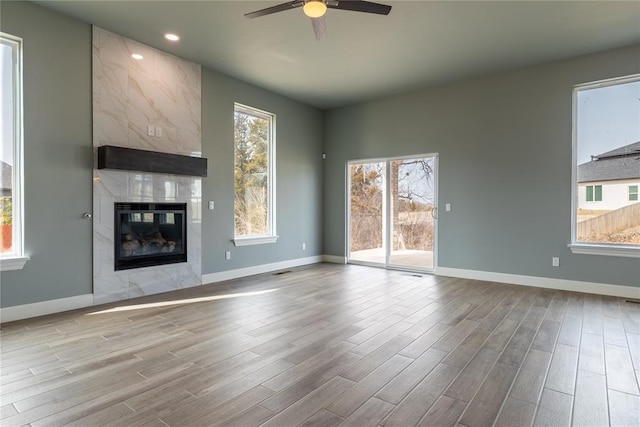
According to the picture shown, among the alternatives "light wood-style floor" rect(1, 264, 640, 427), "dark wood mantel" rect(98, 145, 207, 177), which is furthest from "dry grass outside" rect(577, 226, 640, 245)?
"dark wood mantel" rect(98, 145, 207, 177)

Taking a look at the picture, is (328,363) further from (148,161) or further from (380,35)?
(380,35)

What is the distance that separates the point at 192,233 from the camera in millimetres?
4910

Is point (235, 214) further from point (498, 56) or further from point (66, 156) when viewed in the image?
point (498, 56)

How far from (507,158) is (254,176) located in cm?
415

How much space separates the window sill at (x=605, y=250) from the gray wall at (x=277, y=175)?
448cm

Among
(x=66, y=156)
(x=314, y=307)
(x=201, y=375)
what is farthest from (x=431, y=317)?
(x=66, y=156)

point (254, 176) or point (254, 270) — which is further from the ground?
point (254, 176)

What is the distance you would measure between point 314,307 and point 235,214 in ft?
7.98

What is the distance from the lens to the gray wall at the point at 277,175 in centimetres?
516

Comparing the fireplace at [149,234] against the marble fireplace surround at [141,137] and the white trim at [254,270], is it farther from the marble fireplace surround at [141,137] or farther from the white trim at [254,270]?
the white trim at [254,270]

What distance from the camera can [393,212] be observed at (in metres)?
6.47

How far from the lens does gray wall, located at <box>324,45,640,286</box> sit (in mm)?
4684

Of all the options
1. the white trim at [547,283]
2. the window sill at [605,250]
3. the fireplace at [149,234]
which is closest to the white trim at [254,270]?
the fireplace at [149,234]

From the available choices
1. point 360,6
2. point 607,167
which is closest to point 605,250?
point 607,167
